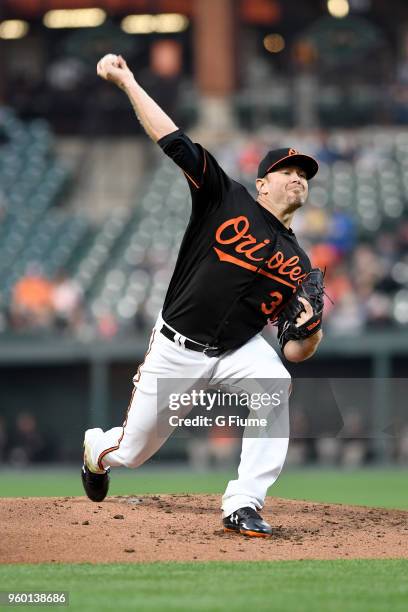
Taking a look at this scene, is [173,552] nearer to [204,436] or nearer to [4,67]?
[204,436]

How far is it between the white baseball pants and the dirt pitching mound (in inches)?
10.0

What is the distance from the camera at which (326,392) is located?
1634 centimetres

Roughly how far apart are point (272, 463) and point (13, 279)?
1225cm

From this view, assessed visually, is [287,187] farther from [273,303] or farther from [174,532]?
[174,532]

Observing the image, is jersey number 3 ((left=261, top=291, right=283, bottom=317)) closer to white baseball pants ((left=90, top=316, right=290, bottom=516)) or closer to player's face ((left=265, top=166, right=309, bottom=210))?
white baseball pants ((left=90, top=316, right=290, bottom=516))

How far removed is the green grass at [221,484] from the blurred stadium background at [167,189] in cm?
72

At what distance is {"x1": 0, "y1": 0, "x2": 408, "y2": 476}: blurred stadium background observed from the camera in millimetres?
15992

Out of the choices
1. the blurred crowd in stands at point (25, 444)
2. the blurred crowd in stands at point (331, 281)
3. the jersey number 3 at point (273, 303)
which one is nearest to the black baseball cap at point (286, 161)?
the jersey number 3 at point (273, 303)

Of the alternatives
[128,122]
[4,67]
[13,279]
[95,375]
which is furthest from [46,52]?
[95,375]

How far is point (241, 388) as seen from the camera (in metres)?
6.28

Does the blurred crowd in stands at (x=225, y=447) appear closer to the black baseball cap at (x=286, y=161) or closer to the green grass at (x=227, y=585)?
the black baseball cap at (x=286, y=161)

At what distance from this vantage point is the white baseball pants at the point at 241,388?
6180 mm

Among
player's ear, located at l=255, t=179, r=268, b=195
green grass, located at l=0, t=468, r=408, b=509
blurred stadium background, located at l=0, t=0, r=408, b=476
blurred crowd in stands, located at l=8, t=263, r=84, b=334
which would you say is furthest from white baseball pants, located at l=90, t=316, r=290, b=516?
blurred crowd in stands, located at l=8, t=263, r=84, b=334

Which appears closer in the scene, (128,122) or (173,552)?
(173,552)
